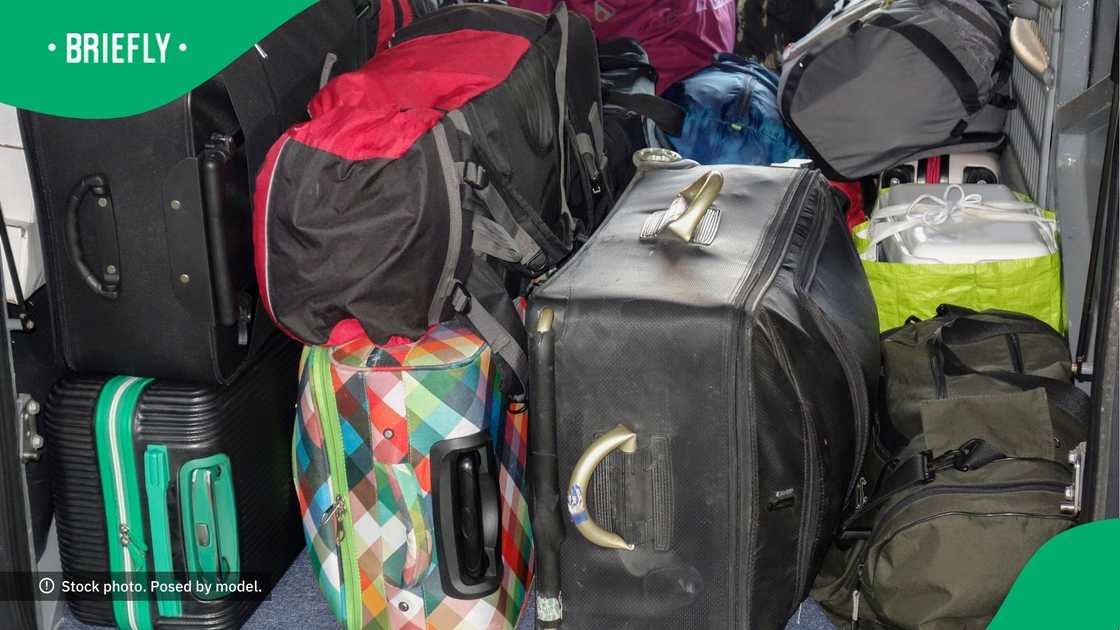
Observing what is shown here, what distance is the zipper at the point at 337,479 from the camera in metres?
1.66

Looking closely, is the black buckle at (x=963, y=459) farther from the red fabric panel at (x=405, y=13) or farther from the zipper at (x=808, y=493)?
the red fabric panel at (x=405, y=13)

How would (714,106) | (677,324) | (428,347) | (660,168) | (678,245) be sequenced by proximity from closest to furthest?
(677,324) < (678,245) < (428,347) < (660,168) < (714,106)

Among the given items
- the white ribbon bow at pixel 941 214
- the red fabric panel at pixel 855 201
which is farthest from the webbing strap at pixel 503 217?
the red fabric panel at pixel 855 201

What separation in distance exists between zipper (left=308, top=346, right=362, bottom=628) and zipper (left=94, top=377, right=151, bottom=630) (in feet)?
0.81

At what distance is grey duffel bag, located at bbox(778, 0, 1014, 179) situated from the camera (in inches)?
89.0

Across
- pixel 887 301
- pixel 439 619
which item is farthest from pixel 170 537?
pixel 887 301

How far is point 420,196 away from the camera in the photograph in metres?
1.56

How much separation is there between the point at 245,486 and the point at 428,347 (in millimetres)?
352

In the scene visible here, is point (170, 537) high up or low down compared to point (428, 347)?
down

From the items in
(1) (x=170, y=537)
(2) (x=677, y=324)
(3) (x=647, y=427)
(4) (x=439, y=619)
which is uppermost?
(2) (x=677, y=324)

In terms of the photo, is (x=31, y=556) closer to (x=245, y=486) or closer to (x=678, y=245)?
(x=245, y=486)

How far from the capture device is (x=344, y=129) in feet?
5.19

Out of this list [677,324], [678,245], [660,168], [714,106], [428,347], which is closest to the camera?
[677,324]

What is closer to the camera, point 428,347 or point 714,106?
point 428,347
